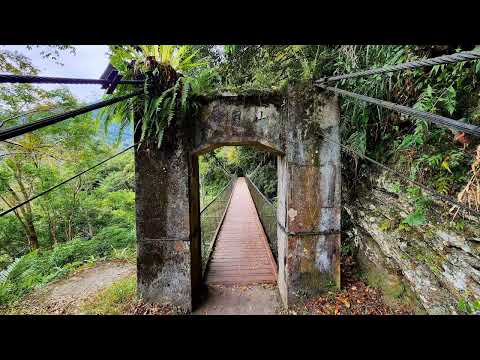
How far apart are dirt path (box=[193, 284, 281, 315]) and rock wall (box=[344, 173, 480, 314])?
4.20 feet

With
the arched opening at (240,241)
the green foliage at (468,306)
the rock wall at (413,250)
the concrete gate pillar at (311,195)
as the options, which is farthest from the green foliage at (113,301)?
the green foliage at (468,306)

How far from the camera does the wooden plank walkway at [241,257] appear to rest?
399cm

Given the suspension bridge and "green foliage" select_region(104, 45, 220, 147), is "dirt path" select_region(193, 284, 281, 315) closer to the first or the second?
the suspension bridge

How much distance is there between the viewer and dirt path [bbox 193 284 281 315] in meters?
3.19

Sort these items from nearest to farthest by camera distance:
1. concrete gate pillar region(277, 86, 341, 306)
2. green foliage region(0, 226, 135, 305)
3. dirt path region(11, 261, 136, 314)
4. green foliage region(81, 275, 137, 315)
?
concrete gate pillar region(277, 86, 341, 306) < green foliage region(81, 275, 137, 315) < dirt path region(11, 261, 136, 314) < green foliage region(0, 226, 135, 305)

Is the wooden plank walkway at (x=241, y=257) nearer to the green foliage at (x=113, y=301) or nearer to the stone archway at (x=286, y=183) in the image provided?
the stone archway at (x=286, y=183)

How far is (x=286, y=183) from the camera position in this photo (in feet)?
10.2

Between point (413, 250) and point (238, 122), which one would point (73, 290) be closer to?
point (238, 122)

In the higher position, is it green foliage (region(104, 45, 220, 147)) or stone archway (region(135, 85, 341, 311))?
green foliage (region(104, 45, 220, 147))

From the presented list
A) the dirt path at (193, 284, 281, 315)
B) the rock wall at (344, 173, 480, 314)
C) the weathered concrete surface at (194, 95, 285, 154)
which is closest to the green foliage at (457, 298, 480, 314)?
the rock wall at (344, 173, 480, 314)

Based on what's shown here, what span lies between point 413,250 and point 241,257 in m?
2.96

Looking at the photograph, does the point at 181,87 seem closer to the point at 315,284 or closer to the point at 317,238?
the point at 317,238

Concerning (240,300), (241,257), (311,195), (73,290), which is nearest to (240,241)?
(241,257)
